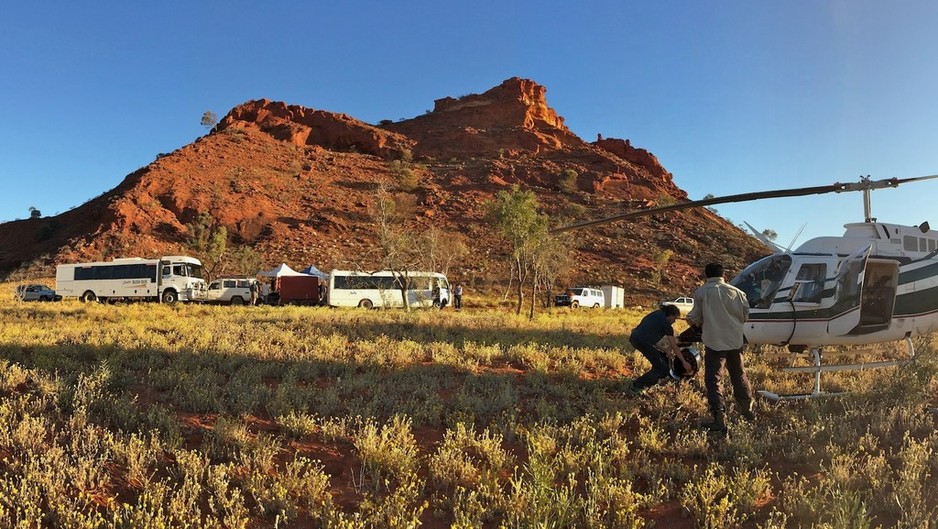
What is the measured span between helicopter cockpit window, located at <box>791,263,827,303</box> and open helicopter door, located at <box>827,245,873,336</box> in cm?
21

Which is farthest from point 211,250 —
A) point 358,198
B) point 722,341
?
point 722,341

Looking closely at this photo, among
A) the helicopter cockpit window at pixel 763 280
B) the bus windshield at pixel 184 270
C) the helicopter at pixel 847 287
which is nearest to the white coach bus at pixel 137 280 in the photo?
the bus windshield at pixel 184 270

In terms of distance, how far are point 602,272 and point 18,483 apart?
153ft

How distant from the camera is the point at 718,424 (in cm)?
544

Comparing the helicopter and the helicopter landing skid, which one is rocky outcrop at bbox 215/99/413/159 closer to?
the helicopter

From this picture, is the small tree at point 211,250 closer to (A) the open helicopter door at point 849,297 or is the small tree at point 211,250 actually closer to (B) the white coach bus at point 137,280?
→ (B) the white coach bus at point 137,280

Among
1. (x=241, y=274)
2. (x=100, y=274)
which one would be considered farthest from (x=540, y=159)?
(x=100, y=274)

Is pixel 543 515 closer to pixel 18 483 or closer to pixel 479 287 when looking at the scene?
pixel 18 483

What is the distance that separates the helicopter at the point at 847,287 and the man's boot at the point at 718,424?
87.1 inches

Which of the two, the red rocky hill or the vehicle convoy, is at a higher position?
the red rocky hill

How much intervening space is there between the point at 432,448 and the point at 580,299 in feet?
108

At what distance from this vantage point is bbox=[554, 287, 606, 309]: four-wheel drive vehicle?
36344 mm

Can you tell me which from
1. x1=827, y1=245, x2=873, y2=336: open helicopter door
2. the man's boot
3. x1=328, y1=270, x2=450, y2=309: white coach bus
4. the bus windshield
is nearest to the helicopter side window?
x1=827, y1=245, x2=873, y2=336: open helicopter door

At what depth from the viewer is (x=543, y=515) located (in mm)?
3455
